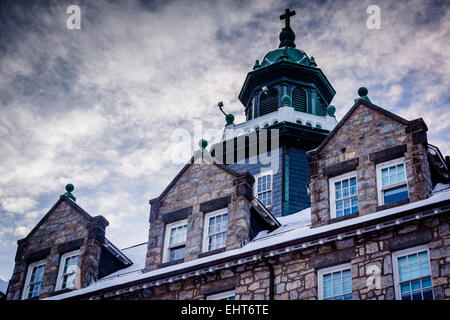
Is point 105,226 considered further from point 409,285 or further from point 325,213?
point 409,285

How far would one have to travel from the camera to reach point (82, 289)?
2216 cm

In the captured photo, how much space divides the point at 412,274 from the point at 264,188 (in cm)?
1336

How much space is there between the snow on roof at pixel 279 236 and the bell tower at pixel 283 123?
5.79 m

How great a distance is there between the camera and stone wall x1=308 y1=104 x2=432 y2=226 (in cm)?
1905

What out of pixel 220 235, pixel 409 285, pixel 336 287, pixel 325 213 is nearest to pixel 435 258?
pixel 409 285

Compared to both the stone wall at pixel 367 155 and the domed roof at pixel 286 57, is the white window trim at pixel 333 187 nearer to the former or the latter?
the stone wall at pixel 367 155

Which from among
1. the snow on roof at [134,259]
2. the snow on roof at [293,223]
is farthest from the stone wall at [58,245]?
the snow on roof at [293,223]

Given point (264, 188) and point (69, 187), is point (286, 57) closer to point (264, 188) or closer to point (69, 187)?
point (264, 188)

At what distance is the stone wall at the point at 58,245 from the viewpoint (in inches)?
918

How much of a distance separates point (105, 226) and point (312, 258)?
873 centimetres

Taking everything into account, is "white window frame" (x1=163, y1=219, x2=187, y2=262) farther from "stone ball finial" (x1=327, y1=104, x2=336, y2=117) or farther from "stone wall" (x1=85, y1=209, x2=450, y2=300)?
"stone ball finial" (x1=327, y1=104, x2=336, y2=117)

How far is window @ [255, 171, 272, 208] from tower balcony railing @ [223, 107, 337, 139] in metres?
3.15

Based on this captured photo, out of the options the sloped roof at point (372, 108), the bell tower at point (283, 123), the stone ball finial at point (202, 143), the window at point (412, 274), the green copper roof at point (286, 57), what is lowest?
the window at point (412, 274)

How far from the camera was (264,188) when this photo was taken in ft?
98.0
